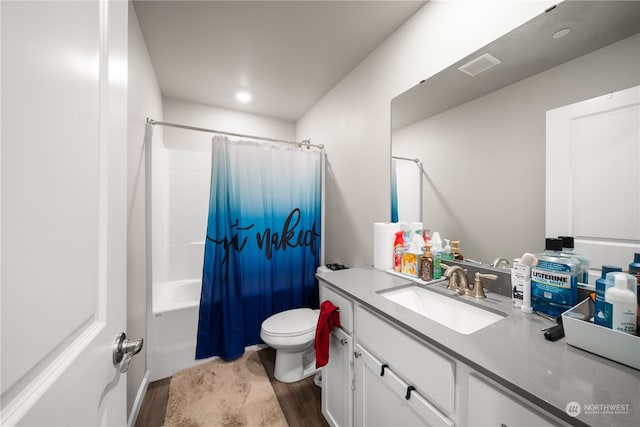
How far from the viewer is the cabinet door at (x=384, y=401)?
0.78m

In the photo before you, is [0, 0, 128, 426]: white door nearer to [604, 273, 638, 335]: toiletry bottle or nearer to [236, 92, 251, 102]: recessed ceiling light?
[604, 273, 638, 335]: toiletry bottle

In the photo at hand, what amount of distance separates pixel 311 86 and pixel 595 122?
1.96 m

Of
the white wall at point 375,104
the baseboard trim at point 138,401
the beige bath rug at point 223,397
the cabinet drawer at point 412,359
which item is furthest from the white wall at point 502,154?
the baseboard trim at point 138,401

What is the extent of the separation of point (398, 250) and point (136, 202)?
1.73 meters

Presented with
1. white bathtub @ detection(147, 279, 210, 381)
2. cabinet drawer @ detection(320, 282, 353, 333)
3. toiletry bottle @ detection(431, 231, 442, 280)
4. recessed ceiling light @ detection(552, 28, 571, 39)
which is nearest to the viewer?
recessed ceiling light @ detection(552, 28, 571, 39)

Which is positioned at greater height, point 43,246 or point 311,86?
point 311,86

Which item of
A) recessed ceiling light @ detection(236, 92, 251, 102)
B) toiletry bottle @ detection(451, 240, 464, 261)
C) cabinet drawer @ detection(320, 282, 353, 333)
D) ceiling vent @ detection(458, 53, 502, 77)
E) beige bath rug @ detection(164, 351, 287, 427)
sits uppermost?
recessed ceiling light @ detection(236, 92, 251, 102)

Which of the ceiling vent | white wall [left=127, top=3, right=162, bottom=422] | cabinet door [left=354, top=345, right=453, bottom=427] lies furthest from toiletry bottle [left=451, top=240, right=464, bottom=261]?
white wall [left=127, top=3, right=162, bottom=422]

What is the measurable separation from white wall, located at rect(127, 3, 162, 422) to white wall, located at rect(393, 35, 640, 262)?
1.77 meters

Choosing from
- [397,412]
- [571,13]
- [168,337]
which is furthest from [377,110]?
[168,337]

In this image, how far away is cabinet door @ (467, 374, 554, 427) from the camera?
0.54m

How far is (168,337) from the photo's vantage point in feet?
5.89

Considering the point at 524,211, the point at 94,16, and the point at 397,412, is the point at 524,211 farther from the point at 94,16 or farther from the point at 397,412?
the point at 94,16

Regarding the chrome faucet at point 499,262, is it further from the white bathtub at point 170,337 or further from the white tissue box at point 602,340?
the white bathtub at point 170,337
